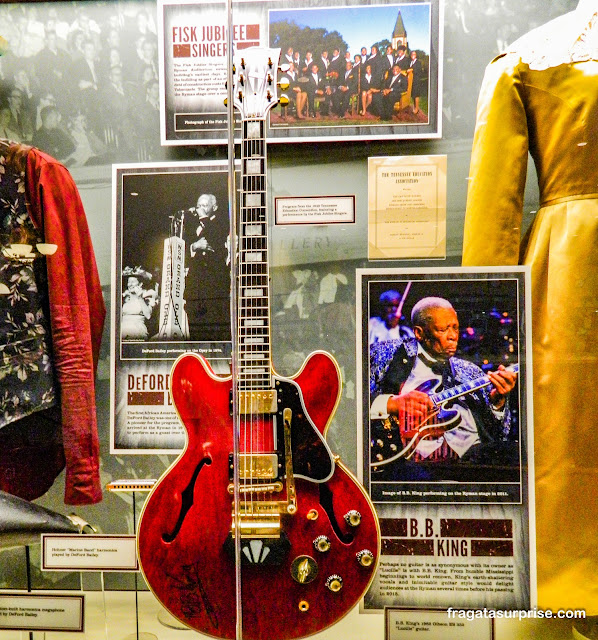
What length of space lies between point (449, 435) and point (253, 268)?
388 mm

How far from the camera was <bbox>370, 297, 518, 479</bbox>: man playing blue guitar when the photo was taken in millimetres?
953

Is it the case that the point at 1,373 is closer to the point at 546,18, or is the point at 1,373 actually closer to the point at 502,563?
the point at 502,563

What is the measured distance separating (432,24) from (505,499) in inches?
28.7

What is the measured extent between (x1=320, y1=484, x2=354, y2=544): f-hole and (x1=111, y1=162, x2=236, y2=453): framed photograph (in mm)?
244

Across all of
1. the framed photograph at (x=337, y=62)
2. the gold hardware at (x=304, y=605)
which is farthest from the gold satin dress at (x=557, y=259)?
the gold hardware at (x=304, y=605)

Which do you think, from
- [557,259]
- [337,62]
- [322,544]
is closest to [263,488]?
[322,544]

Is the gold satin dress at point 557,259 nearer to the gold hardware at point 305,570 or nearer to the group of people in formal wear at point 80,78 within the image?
the gold hardware at point 305,570

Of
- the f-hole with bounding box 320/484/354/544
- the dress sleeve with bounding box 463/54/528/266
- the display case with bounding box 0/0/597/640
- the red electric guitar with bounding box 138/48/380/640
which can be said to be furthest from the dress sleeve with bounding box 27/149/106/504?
the dress sleeve with bounding box 463/54/528/266

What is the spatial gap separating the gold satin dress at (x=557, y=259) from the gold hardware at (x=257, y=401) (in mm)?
362

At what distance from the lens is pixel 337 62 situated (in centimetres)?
98

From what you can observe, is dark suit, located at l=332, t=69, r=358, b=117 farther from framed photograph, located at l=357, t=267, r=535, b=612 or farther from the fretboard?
framed photograph, located at l=357, t=267, r=535, b=612

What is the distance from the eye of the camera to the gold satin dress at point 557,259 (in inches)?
37.1

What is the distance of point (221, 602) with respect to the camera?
906mm
